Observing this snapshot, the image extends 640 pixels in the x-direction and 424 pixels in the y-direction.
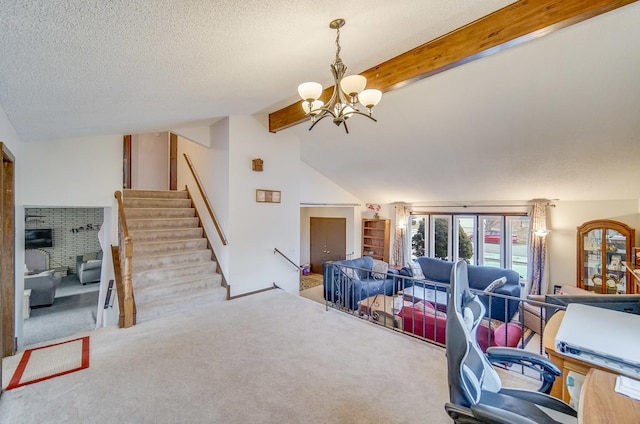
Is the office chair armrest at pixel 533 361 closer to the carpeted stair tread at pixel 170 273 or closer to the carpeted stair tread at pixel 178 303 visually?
the carpeted stair tread at pixel 178 303

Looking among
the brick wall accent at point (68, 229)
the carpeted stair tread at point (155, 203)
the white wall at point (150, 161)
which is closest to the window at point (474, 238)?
the carpeted stair tread at point (155, 203)

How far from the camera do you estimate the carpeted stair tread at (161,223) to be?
15.1ft

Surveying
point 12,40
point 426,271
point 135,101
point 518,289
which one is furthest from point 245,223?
point 518,289

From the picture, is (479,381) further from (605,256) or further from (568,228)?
(568,228)

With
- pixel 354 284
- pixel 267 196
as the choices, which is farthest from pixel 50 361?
pixel 354 284

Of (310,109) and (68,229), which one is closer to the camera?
(310,109)

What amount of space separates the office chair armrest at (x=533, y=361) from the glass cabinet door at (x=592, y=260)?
215 inches

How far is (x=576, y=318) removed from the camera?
62.9 inches

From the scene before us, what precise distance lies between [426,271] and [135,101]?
698 cm

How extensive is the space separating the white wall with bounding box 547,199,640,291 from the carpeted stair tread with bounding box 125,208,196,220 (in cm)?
761

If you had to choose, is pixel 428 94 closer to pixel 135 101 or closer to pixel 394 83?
pixel 394 83

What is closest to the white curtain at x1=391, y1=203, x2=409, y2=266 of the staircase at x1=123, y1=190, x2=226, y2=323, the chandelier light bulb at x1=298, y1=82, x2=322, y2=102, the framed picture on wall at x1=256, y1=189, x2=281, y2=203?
the framed picture on wall at x1=256, y1=189, x2=281, y2=203

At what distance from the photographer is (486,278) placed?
6.34 metres

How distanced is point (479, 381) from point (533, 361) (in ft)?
1.21
